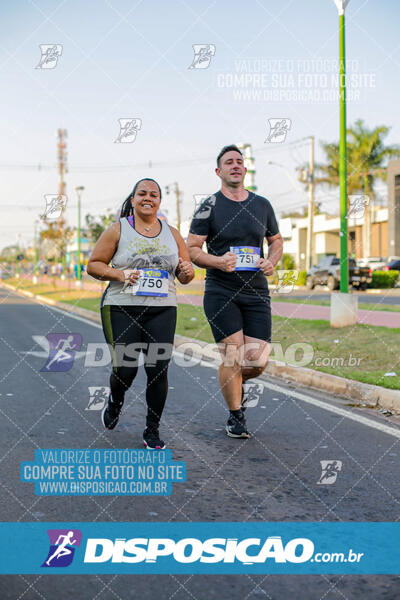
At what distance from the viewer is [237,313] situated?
16.9 ft

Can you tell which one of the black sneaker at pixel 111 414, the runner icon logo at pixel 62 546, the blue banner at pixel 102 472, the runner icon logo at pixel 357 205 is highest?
the runner icon logo at pixel 357 205

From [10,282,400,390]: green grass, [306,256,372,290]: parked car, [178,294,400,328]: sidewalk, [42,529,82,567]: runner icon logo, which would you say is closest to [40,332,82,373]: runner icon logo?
[10,282,400,390]: green grass

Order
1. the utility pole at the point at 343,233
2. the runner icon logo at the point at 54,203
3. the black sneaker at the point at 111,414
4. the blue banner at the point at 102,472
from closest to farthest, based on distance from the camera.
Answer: the blue banner at the point at 102,472 < the black sneaker at the point at 111,414 < the runner icon logo at the point at 54,203 < the utility pole at the point at 343,233

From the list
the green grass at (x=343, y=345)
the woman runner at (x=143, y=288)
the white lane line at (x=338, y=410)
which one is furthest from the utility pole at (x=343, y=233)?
the woman runner at (x=143, y=288)

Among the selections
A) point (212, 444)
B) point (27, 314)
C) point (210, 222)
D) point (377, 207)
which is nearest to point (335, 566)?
point (212, 444)

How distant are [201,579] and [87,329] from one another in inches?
504

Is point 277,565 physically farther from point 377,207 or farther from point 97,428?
point 377,207

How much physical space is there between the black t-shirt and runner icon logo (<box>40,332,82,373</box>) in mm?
4216

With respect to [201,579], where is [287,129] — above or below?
above

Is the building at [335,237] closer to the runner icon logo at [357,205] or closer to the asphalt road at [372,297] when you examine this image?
the asphalt road at [372,297]

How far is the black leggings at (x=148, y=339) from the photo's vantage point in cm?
463

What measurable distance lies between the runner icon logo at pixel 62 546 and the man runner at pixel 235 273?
2147mm

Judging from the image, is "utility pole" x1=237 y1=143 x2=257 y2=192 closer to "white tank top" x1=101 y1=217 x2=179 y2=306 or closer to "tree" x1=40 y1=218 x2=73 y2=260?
"white tank top" x1=101 y1=217 x2=179 y2=306

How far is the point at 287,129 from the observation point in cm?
950
